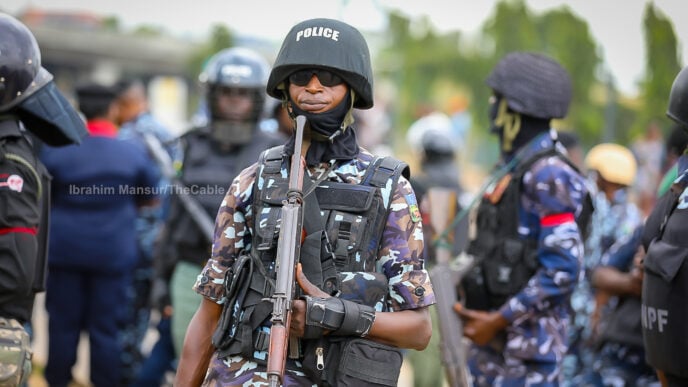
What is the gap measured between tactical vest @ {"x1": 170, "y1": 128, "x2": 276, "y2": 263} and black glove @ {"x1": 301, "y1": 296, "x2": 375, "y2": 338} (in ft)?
10.7

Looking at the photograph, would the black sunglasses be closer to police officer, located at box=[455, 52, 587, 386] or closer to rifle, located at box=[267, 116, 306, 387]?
A: rifle, located at box=[267, 116, 306, 387]

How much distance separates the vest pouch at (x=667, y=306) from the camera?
14.1 feet

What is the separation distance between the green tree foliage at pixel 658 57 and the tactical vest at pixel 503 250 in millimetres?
6984

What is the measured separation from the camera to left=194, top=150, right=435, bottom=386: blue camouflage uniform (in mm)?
3617

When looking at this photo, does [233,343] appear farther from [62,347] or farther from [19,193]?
[62,347]

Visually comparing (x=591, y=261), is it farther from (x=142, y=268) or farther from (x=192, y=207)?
(x=142, y=268)

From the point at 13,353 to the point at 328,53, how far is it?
1951 mm

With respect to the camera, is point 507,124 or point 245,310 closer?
point 245,310

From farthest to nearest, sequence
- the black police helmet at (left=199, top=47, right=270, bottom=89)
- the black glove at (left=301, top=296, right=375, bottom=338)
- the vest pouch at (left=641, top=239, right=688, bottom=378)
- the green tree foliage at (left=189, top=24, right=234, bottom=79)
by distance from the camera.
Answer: the green tree foliage at (left=189, top=24, right=234, bottom=79), the black police helmet at (left=199, top=47, right=270, bottom=89), the vest pouch at (left=641, top=239, right=688, bottom=378), the black glove at (left=301, top=296, right=375, bottom=338)

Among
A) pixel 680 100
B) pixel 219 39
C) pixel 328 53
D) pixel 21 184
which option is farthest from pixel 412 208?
pixel 219 39

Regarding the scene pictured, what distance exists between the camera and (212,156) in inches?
269

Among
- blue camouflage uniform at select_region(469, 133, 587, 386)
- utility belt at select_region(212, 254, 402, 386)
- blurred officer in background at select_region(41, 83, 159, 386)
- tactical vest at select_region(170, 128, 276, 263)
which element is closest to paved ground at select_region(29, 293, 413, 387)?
blurred officer in background at select_region(41, 83, 159, 386)

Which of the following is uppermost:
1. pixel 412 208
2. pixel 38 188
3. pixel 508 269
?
pixel 412 208

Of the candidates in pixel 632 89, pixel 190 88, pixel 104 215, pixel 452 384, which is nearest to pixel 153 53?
pixel 190 88
